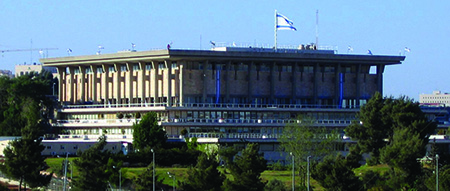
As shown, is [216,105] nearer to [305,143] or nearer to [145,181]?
[305,143]

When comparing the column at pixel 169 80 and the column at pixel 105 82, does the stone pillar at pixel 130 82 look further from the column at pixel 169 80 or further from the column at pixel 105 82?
the column at pixel 169 80

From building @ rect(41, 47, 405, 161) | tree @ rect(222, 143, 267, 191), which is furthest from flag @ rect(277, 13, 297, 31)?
tree @ rect(222, 143, 267, 191)

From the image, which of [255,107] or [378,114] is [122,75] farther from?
[378,114]

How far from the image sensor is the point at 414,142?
452ft

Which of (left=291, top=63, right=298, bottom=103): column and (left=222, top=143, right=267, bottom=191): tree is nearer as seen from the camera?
(left=222, top=143, right=267, bottom=191): tree

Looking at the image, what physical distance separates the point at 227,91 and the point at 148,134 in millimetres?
24633

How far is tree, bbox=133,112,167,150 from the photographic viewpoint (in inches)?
6521

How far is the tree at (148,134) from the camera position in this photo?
543ft

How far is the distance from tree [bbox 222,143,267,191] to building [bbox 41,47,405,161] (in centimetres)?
4524

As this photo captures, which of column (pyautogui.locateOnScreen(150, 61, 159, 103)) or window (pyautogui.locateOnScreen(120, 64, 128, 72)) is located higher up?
window (pyautogui.locateOnScreen(120, 64, 128, 72))

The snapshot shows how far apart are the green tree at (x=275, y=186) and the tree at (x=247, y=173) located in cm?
175

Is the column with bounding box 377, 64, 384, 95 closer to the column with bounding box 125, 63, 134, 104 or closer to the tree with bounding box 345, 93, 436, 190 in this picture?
the tree with bounding box 345, 93, 436, 190

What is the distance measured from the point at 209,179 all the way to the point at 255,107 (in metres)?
63.4

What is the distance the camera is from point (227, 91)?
615ft
